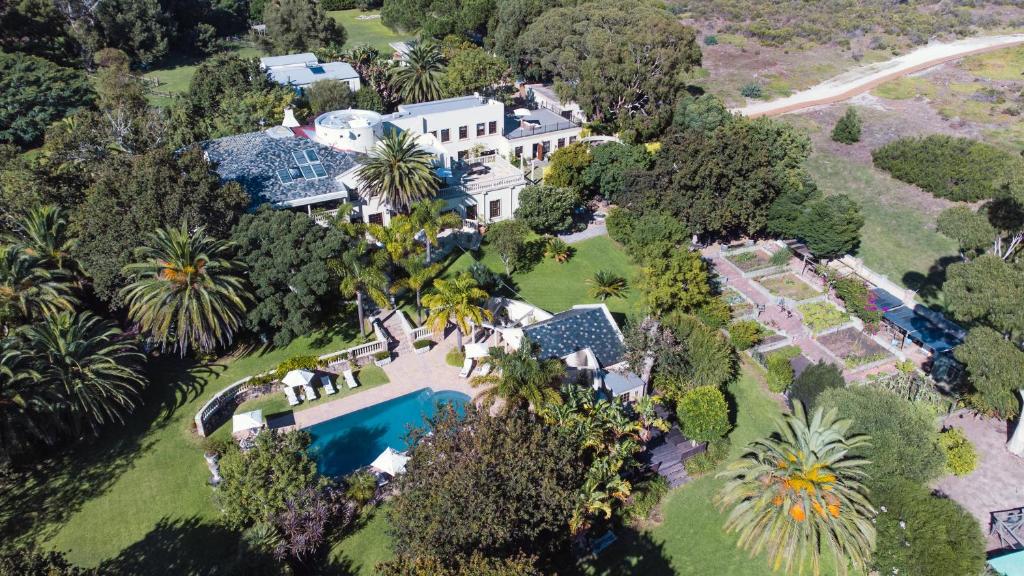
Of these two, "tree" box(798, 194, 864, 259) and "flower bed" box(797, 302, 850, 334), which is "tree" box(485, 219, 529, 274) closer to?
"flower bed" box(797, 302, 850, 334)

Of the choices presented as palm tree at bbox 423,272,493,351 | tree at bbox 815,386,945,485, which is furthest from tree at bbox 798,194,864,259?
palm tree at bbox 423,272,493,351

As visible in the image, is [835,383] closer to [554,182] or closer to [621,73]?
[554,182]

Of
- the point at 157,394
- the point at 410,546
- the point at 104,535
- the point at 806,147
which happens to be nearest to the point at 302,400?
the point at 157,394

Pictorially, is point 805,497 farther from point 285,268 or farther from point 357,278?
point 285,268

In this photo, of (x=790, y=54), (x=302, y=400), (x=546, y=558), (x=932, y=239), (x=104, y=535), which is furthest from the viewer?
(x=790, y=54)

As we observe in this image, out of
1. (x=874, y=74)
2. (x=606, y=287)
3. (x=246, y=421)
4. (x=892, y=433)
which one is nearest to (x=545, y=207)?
(x=606, y=287)

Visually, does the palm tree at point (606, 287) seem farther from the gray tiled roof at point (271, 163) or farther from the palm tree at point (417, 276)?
the gray tiled roof at point (271, 163)
